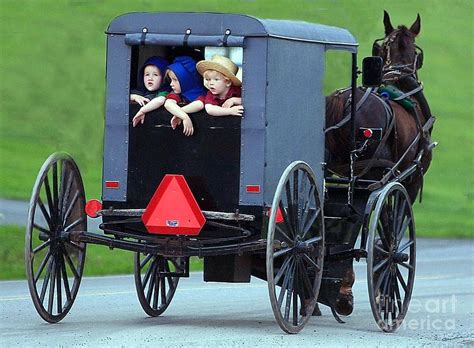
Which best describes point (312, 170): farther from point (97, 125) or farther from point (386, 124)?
point (97, 125)

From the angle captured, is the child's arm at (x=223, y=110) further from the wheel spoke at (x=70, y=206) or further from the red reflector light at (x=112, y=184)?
the wheel spoke at (x=70, y=206)

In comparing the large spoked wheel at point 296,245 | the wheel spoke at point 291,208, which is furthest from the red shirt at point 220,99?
the wheel spoke at point 291,208

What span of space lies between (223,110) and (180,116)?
37 cm

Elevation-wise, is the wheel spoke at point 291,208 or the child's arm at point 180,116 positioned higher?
the child's arm at point 180,116

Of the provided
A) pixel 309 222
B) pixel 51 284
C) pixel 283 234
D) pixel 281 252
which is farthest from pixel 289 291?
pixel 51 284

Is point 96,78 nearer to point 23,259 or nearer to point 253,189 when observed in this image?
point 23,259

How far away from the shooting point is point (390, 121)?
51.8 ft

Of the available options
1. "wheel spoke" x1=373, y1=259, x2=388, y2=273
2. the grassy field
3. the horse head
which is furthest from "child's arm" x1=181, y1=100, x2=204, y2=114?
the grassy field

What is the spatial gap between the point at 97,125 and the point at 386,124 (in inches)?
453

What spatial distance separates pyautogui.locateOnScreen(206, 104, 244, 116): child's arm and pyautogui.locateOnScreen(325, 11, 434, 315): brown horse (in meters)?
2.39

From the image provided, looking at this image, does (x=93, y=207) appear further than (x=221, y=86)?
Yes

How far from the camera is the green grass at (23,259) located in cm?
2018

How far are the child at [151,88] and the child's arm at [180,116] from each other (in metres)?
0.10

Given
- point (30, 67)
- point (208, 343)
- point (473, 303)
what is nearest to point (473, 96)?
point (30, 67)
